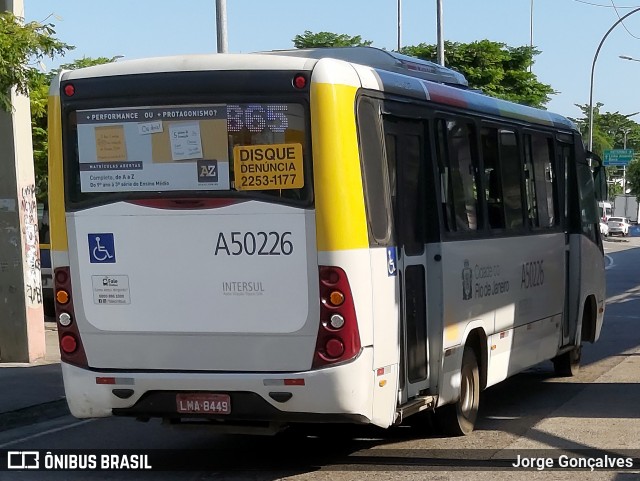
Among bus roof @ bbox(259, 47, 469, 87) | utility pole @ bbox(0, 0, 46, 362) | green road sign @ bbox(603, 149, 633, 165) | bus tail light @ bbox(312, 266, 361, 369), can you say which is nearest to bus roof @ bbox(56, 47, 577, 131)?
bus roof @ bbox(259, 47, 469, 87)

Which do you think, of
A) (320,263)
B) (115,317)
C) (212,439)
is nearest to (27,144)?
(212,439)

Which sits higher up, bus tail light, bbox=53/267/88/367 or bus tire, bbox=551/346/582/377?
bus tail light, bbox=53/267/88/367

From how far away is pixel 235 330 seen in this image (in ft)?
25.4

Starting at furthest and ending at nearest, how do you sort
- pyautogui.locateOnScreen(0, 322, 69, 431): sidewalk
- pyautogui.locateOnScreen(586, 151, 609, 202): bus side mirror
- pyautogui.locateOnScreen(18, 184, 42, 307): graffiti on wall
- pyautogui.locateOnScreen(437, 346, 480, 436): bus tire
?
pyautogui.locateOnScreen(18, 184, 42, 307): graffiti on wall, pyautogui.locateOnScreen(586, 151, 609, 202): bus side mirror, pyautogui.locateOnScreen(0, 322, 69, 431): sidewalk, pyautogui.locateOnScreen(437, 346, 480, 436): bus tire

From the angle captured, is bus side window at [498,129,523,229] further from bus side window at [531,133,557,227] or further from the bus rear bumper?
the bus rear bumper

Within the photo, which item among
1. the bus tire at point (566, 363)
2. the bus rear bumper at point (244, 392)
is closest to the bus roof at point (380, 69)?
the bus rear bumper at point (244, 392)

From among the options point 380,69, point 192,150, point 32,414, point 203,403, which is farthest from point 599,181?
point 203,403

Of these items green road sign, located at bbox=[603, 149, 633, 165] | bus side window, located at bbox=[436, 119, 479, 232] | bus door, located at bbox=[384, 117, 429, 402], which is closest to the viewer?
bus door, located at bbox=[384, 117, 429, 402]

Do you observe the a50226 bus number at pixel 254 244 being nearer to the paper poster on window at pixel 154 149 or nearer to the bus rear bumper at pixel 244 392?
the paper poster on window at pixel 154 149

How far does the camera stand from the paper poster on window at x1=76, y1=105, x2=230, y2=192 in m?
7.80

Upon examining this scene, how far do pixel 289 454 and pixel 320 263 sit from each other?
244 centimetres

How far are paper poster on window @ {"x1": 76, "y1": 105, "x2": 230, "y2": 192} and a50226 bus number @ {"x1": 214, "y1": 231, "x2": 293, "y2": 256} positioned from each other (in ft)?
1.18

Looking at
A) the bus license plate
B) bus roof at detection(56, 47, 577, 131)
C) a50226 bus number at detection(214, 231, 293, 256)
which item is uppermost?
bus roof at detection(56, 47, 577, 131)

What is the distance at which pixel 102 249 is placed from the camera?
26.5 feet
